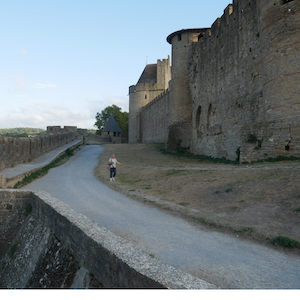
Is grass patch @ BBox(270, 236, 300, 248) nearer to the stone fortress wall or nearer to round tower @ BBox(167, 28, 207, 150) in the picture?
the stone fortress wall

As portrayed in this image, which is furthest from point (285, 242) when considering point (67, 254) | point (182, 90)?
point (182, 90)

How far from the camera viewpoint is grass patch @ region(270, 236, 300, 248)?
4.96m

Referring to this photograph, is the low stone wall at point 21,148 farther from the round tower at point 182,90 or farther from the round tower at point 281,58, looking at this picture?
the round tower at point 281,58

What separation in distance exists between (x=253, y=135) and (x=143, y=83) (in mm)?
41298

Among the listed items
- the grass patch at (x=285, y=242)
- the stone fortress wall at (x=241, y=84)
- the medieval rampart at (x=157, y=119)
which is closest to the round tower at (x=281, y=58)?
the stone fortress wall at (x=241, y=84)

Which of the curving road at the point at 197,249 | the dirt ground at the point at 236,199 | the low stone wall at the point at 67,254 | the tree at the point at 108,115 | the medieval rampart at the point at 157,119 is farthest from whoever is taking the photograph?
the tree at the point at 108,115

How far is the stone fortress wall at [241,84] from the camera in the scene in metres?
12.1

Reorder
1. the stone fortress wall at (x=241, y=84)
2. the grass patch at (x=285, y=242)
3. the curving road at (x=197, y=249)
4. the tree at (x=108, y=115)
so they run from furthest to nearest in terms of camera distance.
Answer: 1. the tree at (x=108, y=115)
2. the stone fortress wall at (x=241, y=84)
3. the grass patch at (x=285, y=242)
4. the curving road at (x=197, y=249)

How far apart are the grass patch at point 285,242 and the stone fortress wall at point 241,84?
766cm

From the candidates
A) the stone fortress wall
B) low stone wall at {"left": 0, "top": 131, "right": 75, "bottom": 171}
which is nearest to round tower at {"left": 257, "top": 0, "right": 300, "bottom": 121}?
the stone fortress wall

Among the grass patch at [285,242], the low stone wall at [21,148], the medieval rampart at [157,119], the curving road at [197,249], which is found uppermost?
the medieval rampart at [157,119]

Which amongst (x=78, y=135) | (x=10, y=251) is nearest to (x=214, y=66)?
(x=10, y=251)

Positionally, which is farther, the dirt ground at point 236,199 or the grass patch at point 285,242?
the dirt ground at point 236,199

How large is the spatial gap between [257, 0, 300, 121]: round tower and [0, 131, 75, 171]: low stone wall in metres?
14.0
